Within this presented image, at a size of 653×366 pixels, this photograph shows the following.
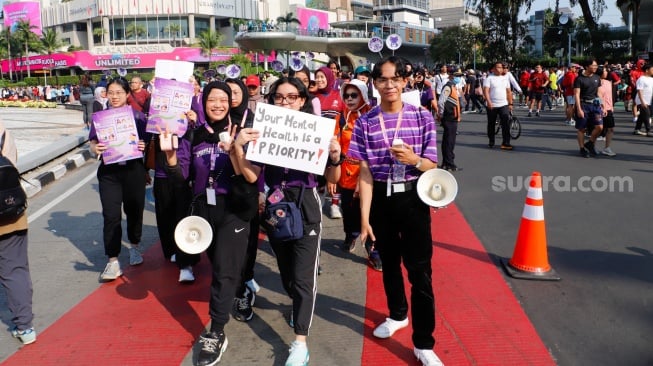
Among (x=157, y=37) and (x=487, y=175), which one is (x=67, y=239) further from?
(x=157, y=37)

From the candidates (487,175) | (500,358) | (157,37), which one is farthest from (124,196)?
(157,37)

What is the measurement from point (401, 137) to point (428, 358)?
138 cm

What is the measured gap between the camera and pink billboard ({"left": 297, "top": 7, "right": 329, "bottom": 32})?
339ft

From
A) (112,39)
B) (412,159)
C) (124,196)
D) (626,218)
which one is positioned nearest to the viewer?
(412,159)

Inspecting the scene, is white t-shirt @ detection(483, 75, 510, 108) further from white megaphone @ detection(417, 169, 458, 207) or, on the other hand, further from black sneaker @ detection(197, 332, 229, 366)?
black sneaker @ detection(197, 332, 229, 366)

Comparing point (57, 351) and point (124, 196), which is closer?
point (57, 351)

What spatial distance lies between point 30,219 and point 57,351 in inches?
179

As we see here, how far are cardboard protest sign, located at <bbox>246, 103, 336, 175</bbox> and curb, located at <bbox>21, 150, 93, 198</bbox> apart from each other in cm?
614

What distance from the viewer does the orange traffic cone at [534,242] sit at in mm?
4898

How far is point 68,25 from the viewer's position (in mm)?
97250

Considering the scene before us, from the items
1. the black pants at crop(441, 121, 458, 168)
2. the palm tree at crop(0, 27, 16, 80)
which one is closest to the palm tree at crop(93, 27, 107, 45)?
the palm tree at crop(0, 27, 16, 80)

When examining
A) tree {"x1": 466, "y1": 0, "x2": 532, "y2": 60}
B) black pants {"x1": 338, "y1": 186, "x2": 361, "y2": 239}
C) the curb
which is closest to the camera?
black pants {"x1": 338, "y1": 186, "x2": 361, "y2": 239}

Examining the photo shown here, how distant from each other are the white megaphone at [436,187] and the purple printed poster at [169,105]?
2.29 meters

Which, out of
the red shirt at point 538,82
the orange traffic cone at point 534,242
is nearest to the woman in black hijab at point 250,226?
the orange traffic cone at point 534,242
